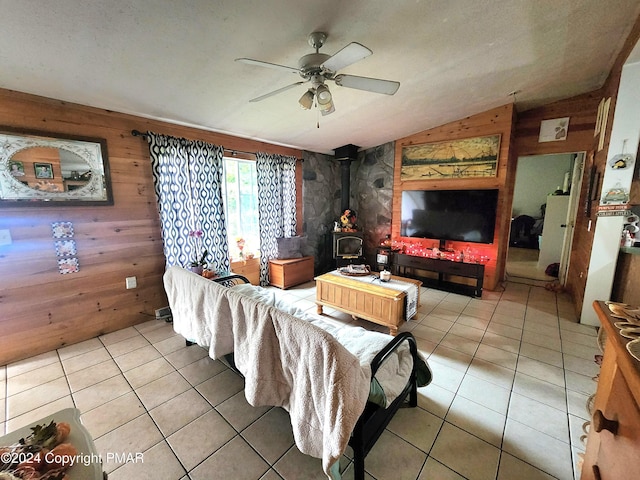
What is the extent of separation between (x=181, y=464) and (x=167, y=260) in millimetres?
2121

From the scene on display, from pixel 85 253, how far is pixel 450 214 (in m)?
4.61

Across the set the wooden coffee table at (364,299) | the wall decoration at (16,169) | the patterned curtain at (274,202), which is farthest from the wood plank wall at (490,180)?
the wall decoration at (16,169)

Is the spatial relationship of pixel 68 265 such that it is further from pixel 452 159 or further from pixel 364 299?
pixel 452 159

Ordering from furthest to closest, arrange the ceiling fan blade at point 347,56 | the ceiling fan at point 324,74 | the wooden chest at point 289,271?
1. the wooden chest at point 289,271
2. the ceiling fan at point 324,74
3. the ceiling fan blade at point 347,56

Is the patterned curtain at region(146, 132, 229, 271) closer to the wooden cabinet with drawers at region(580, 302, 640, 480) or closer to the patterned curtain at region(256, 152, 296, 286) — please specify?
the patterned curtain at region(256, 152, 296, 286)

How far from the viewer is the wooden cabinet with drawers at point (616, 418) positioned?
549 millimetres

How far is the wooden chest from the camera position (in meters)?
4.13

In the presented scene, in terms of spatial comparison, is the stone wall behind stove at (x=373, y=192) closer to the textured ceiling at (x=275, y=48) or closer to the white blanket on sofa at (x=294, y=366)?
the textured ceiling at (x=275, y=48)

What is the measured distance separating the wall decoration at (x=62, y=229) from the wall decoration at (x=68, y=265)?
0.23 m

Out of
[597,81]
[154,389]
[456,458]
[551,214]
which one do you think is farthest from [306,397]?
[551,214]

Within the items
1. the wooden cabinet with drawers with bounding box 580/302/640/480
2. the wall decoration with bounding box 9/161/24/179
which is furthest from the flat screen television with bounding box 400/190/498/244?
the wall decoration with bounding box 9/161/24/179

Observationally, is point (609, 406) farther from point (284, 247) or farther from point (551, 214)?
point (551, 214)

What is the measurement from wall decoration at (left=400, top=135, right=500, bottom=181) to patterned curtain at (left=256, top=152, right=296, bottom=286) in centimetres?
204

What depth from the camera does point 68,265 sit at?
2.47 metres
